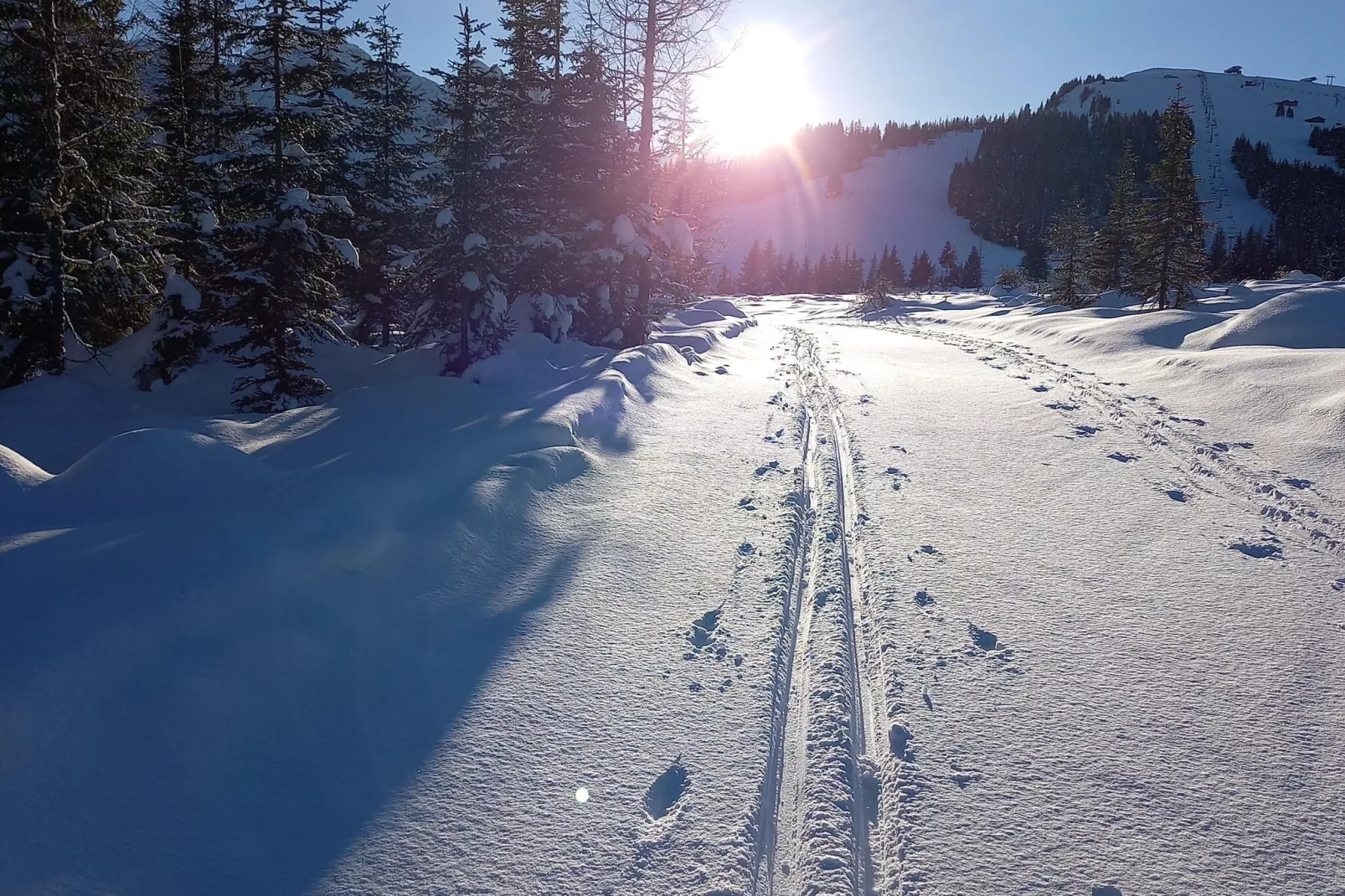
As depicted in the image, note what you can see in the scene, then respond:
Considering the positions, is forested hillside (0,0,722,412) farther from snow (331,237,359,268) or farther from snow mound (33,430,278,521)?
snow mound (33,430,278,521)

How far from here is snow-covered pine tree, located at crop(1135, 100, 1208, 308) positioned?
2783cm

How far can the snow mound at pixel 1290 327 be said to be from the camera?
14.8 meters

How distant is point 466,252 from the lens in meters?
11.1

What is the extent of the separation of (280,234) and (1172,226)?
113 feet

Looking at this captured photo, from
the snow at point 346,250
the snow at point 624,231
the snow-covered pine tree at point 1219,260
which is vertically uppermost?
the snow-covered pine tree at point 1219,260

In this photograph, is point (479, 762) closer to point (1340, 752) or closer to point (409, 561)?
point (409, 561)

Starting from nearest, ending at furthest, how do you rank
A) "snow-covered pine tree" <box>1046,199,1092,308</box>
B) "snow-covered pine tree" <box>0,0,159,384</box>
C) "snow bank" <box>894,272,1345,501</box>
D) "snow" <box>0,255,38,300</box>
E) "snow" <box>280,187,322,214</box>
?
"snow bank" <box>894,272,1345,501</box>
"snow" <box>280,187,322,214</box>
"snow-covered pine tree" <box>0,0,159,384</box>
"snow" <box>0,255,38,300</box>
"snow-covered pine tree" <box>1046,199,1092,308</box>

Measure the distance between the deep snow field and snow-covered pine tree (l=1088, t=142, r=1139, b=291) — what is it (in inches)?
1409

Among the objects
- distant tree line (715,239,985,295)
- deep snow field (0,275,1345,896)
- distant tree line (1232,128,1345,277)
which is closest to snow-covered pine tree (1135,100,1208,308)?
deep snow field (0,275,1345,896)

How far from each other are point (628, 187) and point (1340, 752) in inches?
587

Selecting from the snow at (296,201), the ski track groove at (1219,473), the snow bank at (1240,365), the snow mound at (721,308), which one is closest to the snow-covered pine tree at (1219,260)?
the snow mound at (721,308)

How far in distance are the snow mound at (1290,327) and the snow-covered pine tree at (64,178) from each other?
81.2ft

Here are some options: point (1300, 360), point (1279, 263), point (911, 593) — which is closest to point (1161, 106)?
point (1279, 263)

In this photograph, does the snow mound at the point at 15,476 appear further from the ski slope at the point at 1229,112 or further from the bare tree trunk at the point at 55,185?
the ski slope at the point at 1229,112
